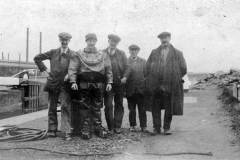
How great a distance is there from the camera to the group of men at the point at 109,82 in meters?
6.82

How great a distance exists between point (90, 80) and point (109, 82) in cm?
42

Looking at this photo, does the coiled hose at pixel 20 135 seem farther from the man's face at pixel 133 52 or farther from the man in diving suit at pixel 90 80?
the man's face at pixel 133 52

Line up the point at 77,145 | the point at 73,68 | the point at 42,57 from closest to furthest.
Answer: the point at 77,145 < the point at 73,68 < the point at 42,57

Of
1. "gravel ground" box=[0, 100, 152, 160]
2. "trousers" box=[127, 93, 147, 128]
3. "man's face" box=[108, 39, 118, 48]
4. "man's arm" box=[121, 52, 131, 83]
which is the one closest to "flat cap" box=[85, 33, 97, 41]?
"man's face" box=[108, 39, 118, 48]

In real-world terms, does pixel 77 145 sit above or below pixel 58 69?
below

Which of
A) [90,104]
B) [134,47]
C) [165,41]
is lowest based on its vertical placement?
[90,104]

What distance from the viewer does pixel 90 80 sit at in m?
6.76

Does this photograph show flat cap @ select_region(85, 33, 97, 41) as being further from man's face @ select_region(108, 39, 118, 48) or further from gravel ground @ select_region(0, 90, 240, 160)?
gravel ground @ select_region(0, 90, 240, 160)

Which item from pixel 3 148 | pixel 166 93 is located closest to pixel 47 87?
pixel 3 148

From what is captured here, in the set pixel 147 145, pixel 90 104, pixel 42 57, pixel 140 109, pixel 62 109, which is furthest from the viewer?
pixel 140 109

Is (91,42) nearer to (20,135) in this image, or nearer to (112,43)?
(112,43)

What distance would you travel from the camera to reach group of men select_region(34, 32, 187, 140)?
682 centimetres

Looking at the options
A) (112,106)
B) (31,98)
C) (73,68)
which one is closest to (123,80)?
(112,106)

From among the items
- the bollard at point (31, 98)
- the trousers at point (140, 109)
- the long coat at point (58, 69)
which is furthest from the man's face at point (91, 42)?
the bollard at point (31, 98)
